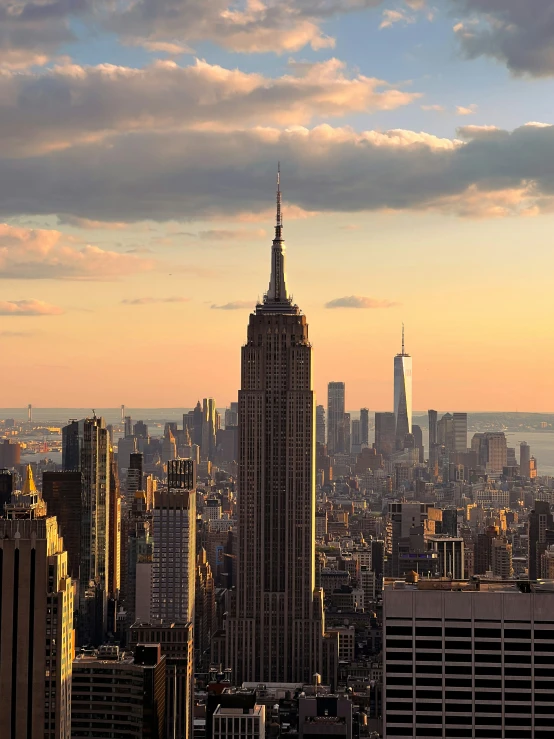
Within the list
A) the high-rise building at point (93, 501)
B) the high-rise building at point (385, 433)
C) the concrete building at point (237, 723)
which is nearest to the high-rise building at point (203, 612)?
the high-rise building at point (93, 501)

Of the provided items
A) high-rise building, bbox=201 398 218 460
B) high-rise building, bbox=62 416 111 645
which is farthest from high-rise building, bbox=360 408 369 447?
high-rise building, bbox=62 416 111 645

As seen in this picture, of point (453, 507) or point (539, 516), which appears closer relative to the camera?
point (539, 516)

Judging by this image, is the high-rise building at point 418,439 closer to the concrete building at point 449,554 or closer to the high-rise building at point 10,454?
the concrete building at point 449,554

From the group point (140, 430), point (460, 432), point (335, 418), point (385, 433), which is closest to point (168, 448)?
point (335, 418)

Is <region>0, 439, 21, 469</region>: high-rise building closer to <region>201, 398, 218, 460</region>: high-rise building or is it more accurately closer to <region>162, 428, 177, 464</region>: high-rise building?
<region>201, 398, 218, 460</region>: high-rise building

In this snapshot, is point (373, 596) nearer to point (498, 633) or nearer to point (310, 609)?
point (310, 609)

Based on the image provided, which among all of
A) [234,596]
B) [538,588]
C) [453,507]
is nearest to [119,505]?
[234,596]
